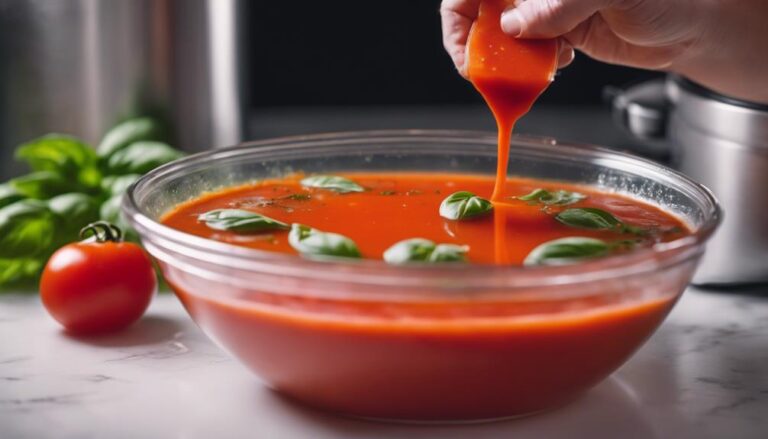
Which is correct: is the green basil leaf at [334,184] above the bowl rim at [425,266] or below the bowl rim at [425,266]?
below

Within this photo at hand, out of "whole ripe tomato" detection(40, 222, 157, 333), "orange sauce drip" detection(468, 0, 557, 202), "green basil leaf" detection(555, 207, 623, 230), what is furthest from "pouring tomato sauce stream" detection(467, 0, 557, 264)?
"whole ripe tomato" detection(40, 222, 157, 333)

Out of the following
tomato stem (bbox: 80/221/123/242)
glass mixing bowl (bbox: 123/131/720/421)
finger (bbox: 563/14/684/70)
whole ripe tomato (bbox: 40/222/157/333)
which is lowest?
whole ripe tomato (bbox: 40/222/157/333)

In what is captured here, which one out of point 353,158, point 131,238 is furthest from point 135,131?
point 353,158

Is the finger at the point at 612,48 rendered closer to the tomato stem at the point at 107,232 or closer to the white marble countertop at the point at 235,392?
the white marble countertop at the point at 235,392

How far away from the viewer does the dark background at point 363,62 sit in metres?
3.53

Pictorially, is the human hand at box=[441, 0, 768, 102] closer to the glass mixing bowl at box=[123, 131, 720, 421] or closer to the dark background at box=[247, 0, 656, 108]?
→ the glass mixing bowl at box=[123, 131, 720, 421]

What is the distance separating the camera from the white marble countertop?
60.9 inches

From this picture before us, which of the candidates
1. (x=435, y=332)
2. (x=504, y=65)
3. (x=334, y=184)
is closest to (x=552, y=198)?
(x=504, y=65)

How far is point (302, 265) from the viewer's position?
1321mm

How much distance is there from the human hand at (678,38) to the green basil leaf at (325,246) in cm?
54

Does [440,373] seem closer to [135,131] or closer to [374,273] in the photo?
[374,273]

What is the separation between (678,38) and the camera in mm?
2008

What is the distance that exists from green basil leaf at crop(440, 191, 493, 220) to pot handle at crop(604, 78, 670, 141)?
75cm

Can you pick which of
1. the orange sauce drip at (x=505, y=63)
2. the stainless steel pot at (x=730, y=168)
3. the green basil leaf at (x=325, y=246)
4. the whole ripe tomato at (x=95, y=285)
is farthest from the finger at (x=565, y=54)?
the whole ripe tomato at (x=95, y=285)
